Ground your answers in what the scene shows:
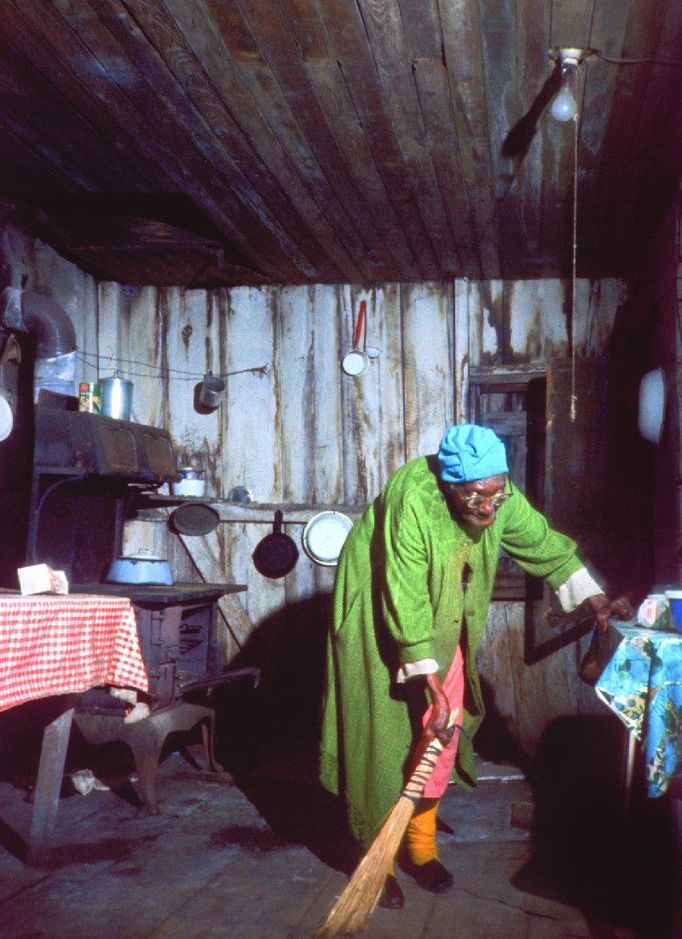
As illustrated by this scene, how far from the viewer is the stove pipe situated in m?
4.96

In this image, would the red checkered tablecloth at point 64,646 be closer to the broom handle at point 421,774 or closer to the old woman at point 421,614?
the old woman at point 421,614

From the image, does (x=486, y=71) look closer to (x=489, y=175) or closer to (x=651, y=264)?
(x=489, y=175)

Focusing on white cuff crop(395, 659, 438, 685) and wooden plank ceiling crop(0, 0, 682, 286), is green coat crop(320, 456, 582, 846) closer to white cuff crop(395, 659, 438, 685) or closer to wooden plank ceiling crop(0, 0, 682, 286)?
white cuff crop(395, 659, 438, 685)

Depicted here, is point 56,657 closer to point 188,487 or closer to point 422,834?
point 422,834

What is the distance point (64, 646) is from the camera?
323 cm

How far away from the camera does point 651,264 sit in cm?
533

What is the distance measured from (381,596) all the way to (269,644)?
2.89 metres

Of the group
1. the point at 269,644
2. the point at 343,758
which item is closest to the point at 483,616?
the point at 343,758

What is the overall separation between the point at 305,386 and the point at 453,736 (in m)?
3.37

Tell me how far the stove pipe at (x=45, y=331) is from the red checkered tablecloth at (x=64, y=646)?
2.24 metres

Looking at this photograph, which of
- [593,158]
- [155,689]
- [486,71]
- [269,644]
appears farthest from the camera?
[269,644]

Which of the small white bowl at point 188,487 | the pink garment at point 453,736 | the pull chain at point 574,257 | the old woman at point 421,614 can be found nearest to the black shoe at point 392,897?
the old woman at point 421,614

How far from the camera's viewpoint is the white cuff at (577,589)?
349cm

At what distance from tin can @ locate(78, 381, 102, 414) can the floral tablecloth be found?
397cm
